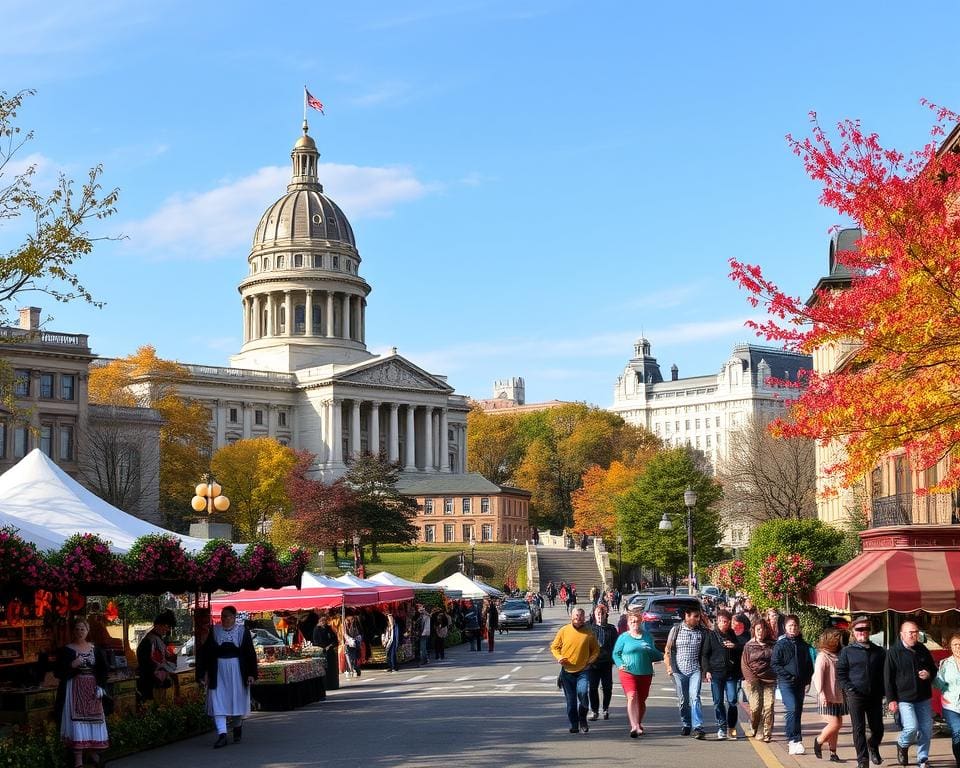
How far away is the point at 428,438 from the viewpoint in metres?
150

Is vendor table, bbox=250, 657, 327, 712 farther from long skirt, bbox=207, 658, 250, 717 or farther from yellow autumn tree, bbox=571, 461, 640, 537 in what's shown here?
yellow autumn tree, bbox=571, 461, 640, 537

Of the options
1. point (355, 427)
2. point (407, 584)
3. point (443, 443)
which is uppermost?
point (355, 427)

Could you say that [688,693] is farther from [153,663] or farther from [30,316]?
[30,316]

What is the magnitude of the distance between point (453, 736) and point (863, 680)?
607 centimetres

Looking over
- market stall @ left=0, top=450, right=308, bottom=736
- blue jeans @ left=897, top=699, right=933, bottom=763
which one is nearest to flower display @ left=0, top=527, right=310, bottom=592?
market stall @ left=0, top=450, right=308, bottom=736

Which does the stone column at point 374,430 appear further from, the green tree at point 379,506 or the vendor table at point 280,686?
the vendor table at point 280,686

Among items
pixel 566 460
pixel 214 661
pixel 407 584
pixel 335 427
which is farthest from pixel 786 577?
pixel 566 460

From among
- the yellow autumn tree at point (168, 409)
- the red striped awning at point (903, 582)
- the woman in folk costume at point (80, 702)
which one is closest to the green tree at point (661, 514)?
the yellow autumn tree at point (168, 409)

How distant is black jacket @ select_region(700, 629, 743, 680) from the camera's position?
20.9m

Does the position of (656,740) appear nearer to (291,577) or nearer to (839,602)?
(839,602)

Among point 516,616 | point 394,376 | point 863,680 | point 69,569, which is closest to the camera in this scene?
point 863,680

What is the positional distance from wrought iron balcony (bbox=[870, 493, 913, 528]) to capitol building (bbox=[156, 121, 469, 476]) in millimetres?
102225

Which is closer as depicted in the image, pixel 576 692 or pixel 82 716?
pixel 82 716

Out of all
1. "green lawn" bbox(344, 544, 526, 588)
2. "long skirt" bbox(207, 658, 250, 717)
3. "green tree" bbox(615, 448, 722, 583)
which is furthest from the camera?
"green lawn" bbox(344, 544, 526, 588)
